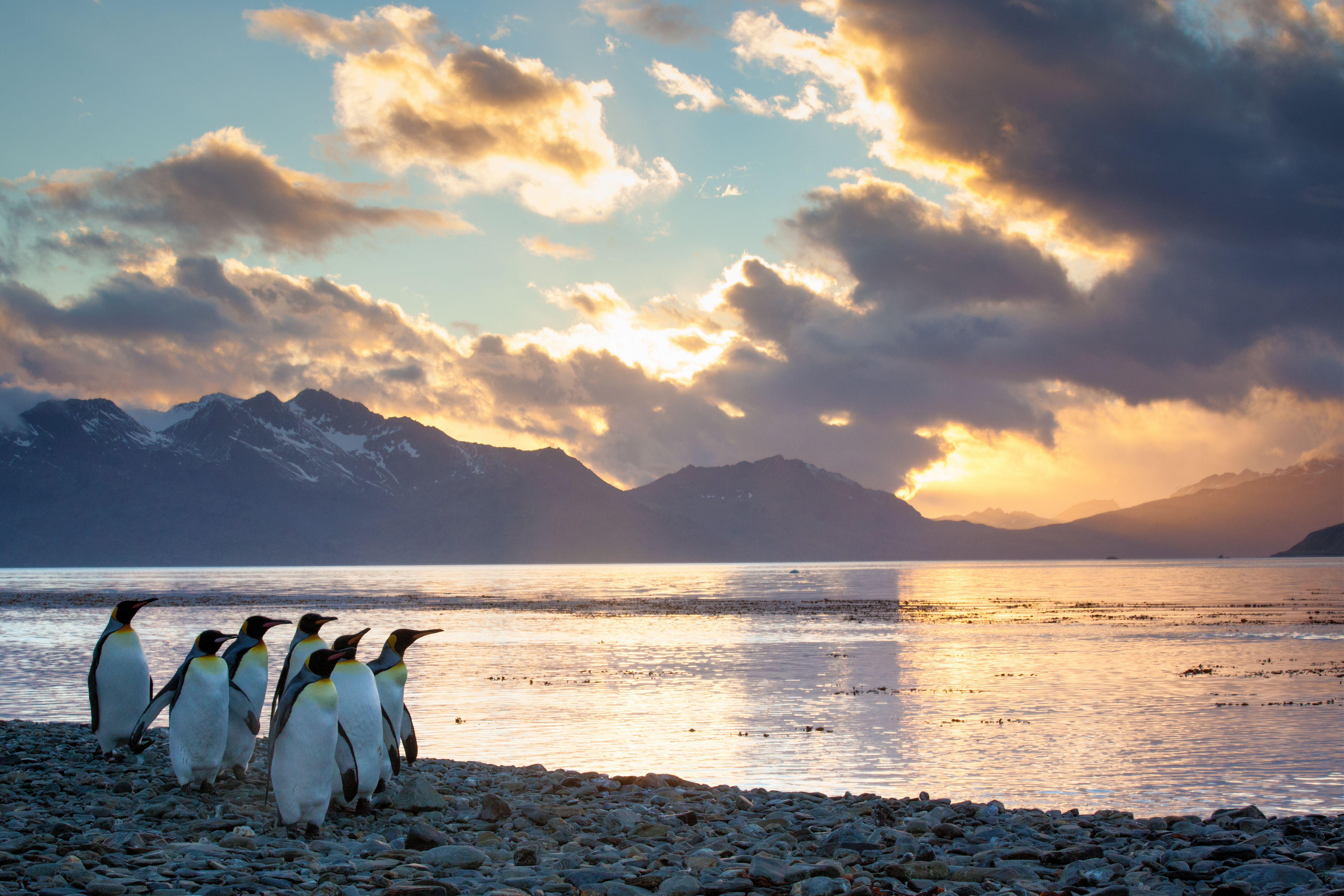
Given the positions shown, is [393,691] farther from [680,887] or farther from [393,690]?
[680,887]

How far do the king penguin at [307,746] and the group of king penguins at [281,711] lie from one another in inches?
0.4

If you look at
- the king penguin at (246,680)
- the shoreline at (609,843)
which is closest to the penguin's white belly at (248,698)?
the king penguin at (246,680)

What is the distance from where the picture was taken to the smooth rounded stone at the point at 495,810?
9.81 metres

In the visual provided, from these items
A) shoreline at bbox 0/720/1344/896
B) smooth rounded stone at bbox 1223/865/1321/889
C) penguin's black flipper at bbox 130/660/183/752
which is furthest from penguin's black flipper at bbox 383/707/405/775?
smooth rounded stone at bbox 1223/865/1321/889

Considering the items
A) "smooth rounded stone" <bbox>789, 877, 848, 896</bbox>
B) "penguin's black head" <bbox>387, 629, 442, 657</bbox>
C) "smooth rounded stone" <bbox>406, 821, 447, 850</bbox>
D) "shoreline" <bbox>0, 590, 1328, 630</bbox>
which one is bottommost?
"shoreline" <bbox>0, 590, 1328, 630</bbox>

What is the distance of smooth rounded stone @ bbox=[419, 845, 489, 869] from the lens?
793 cm

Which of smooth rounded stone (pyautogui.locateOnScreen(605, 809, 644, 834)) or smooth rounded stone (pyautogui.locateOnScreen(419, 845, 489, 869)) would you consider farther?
smooth rounded stone (pyautogui.locateOnScreen(605, 809, 644, 834))

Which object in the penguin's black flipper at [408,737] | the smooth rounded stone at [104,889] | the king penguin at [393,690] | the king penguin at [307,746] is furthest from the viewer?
the penguin's black flipper at [408,737]

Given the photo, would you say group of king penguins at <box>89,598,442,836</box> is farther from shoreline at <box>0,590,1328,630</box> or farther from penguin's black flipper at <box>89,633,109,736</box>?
shoreline at <box>0,590,1328,630</box>

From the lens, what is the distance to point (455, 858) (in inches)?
314

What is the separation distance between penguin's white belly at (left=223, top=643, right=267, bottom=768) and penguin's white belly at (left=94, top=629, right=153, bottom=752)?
1.66 metres

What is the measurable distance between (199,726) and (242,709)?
576 millimetres

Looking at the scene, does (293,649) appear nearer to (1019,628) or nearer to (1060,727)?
(1060,727)

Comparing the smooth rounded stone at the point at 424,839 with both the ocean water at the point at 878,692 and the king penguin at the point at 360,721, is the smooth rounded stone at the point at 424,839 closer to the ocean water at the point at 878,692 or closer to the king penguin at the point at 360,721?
the king penguin at the point at 360,721
